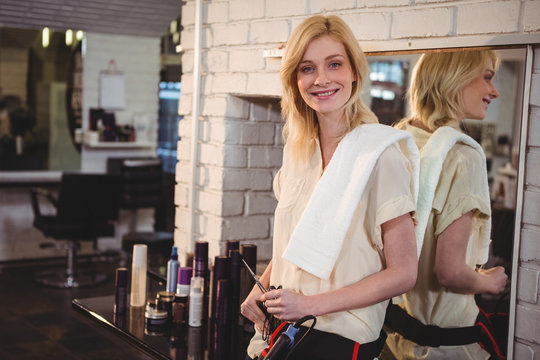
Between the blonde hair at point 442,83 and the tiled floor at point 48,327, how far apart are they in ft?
7.31

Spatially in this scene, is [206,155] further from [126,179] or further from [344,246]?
[126,179]

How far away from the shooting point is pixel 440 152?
167 centimetres

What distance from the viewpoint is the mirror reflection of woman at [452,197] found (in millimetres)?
1627

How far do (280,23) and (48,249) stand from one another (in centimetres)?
490

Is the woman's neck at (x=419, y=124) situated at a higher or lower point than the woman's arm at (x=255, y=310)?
higher

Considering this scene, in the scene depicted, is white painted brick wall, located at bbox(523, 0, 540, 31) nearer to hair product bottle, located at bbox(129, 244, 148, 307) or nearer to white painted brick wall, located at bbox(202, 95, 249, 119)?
white painted brick wall, located at bbox(202, 95, 249, 119)

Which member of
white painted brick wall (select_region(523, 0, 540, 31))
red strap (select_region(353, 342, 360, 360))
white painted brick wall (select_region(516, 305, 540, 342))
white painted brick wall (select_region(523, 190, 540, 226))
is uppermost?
white painted brick wall (select_region(523, 0, 540, 31))

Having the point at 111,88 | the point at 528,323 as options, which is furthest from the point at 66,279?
the point at 528,323

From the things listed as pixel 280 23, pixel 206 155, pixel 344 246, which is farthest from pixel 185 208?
pixel 344 246

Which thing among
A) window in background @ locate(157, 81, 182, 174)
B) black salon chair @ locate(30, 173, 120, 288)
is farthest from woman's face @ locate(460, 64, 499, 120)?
window in background @ locate(157, 81, 182, 174)

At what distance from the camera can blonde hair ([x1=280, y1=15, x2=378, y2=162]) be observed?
155 centimetres

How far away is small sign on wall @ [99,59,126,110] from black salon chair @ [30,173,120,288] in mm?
1300

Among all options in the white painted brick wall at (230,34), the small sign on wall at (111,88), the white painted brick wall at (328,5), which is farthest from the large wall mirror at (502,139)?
the small sign on wall at (111,88)

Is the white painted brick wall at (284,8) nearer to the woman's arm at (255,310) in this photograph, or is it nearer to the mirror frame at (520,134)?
the mirror frame at (520,134)
